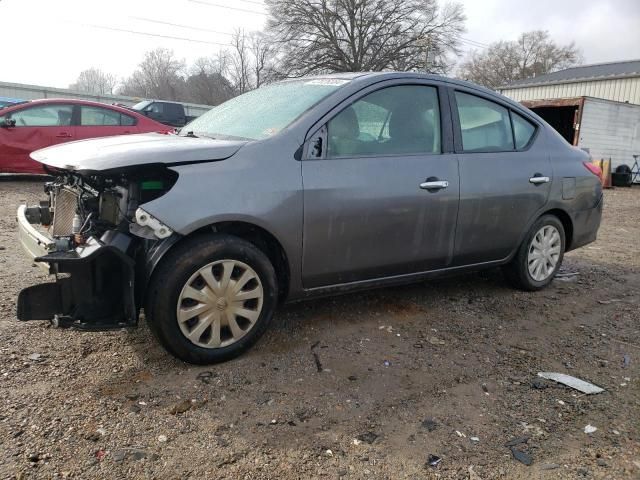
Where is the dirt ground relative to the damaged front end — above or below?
below

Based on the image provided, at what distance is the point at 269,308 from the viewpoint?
3080 millimetres

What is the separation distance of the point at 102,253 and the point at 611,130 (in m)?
19.5

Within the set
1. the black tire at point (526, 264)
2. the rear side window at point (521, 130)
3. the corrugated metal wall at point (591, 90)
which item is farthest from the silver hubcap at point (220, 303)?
the corrugated metal wall at point (591, 90)

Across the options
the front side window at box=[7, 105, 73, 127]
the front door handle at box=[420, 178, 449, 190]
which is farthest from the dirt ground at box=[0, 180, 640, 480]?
the front side window at box=[7, 105, 73, 127]

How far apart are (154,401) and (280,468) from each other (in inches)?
31.6

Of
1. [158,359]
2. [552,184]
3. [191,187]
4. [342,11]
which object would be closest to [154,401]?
[158,359]

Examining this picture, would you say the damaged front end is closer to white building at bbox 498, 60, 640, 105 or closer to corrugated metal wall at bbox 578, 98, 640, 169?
corrugated metal wall at bbox 578, 98, 640, 169

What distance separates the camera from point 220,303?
2.89 meters

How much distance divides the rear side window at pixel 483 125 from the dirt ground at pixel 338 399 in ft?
4.29

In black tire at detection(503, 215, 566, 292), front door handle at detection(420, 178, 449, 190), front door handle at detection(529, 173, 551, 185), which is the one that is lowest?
black tire at detection(503, 215, 566, 292)

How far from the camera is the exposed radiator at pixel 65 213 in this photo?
3074mm

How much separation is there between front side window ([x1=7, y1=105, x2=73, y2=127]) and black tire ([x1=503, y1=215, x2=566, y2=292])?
8.09 m

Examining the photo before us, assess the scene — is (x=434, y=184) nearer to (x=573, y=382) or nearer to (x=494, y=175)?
(x=494, y=175)

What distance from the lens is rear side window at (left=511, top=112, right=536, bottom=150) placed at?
4305 millimetres
